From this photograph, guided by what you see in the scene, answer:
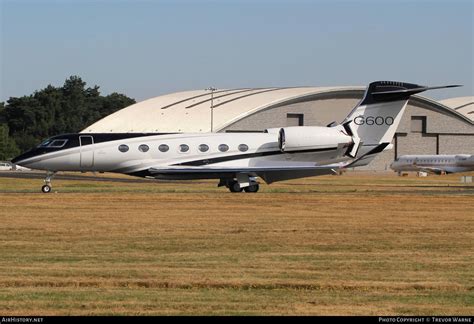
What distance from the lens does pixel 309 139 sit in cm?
4484

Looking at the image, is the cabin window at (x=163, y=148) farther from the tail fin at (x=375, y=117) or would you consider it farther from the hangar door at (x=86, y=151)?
the tail fin at (x=375, y=117)

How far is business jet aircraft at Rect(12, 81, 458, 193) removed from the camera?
44.0m

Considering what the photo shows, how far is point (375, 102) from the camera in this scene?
46906 mm

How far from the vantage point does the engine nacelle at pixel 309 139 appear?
44531 mm

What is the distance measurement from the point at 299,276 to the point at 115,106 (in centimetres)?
14893

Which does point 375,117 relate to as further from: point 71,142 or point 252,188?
point 71,142

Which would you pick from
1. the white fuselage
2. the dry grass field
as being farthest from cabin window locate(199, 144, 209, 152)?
the dry grass field

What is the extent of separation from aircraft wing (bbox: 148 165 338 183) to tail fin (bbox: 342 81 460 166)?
307cm

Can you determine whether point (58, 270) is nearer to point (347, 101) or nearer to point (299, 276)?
point (299, 276)

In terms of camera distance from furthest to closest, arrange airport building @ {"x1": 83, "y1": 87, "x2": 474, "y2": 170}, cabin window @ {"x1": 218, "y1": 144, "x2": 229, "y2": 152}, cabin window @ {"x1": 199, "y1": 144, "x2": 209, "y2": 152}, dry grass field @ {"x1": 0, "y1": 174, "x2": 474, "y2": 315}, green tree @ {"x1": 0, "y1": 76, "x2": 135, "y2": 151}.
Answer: green tree @ {"x1": 0, "y1": 76, "x2": 135, "y2": 151}, airport building @ {"x1": 83, "y1": 87, "x2": 474, "y2": 170}, cabin window @ {"x1": 218, "y1": 144, "x2": 229, "y2": 152}, cabin window @ {"x1": 199, "y1": 144, "x2": 209, "y2": 152}, dry grass field @ {"x1": 0, "y1": 174, "x2": 474, "y2": 315}

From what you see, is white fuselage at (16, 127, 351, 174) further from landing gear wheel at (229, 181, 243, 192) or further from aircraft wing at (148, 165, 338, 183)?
landing gear wheel at (229, 181, 243, 192)

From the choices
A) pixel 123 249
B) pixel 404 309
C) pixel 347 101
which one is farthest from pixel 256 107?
pixel 404 309

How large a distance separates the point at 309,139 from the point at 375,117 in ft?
12.5

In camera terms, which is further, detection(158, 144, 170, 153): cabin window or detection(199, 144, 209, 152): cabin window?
detection(199, 144, 209, 152): cabin window
